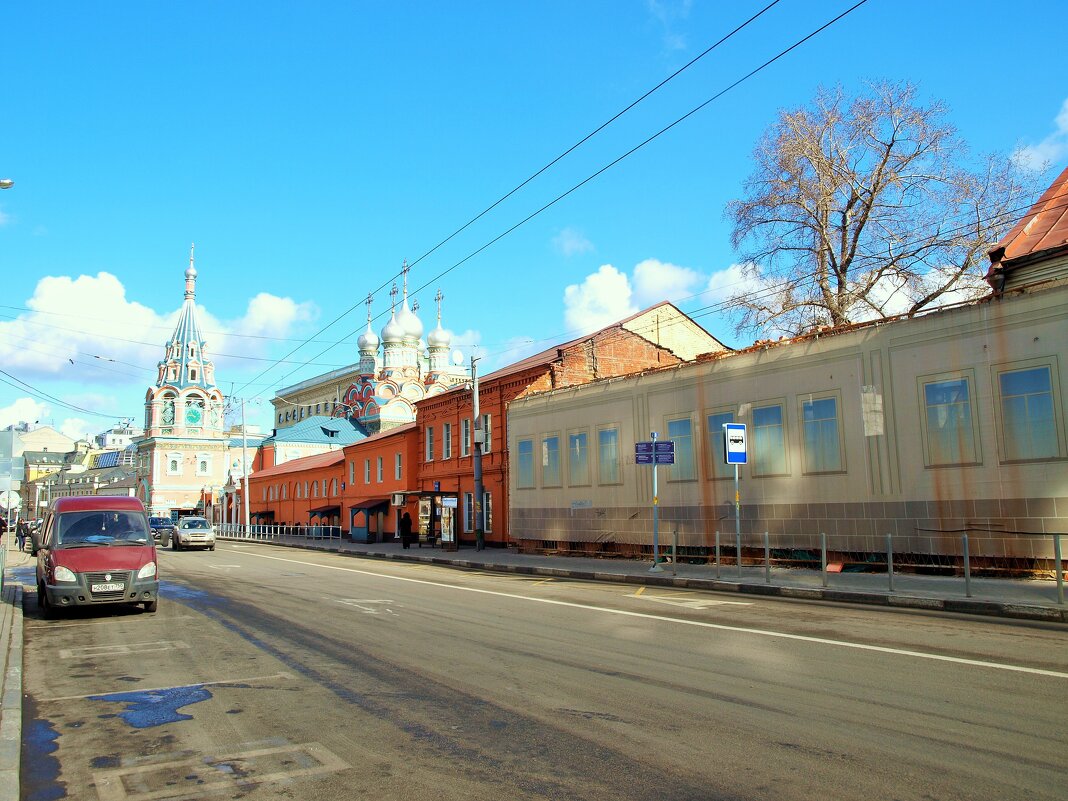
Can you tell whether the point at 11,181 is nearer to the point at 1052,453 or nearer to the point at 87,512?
the point at 87,512

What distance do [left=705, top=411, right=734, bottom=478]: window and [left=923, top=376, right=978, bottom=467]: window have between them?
220 inches

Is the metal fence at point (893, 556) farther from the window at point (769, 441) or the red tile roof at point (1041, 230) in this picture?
the red tile roof at point (1041, 230)

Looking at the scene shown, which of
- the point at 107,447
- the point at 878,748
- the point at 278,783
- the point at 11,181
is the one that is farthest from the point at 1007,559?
the point at 107,447

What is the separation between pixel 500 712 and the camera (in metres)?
6.69

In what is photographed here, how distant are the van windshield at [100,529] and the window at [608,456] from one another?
15433 millimetres

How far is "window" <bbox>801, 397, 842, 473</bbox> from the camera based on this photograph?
19469 mm

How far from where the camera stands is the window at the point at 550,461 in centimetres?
2908

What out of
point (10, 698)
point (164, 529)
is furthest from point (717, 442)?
point (164, 529)

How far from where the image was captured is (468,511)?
120 ft

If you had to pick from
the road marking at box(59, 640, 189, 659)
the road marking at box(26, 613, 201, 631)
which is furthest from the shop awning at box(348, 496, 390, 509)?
the road marking at box(59, 640, 189, 659)

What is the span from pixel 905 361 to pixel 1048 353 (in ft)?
9.52

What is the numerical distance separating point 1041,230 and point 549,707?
19.0m

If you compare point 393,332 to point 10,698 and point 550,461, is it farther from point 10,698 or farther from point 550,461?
point 10,698

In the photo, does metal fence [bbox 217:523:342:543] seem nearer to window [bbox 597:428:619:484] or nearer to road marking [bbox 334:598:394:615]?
window [bbox 597:428:619:484]
